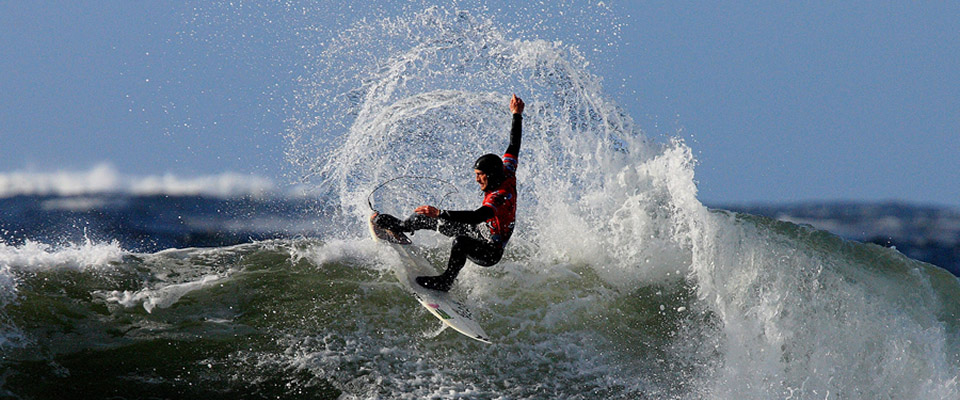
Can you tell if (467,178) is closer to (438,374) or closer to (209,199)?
(438,374)

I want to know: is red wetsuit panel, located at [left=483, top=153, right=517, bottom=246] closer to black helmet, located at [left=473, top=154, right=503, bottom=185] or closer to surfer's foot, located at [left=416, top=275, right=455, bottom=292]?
black helmet, located at [left=473, top=154, right=503, bottom=185]

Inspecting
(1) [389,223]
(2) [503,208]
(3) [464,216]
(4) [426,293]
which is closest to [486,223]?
(2) [503,208]

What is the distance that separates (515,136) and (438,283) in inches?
68.8

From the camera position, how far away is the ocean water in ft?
19.7

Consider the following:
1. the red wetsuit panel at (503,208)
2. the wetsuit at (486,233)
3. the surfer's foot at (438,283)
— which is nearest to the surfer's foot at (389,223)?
the wetsuit at (486,233)

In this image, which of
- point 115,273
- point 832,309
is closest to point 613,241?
point 832,309

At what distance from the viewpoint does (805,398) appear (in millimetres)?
A: 6703

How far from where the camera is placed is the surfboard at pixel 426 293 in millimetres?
6254

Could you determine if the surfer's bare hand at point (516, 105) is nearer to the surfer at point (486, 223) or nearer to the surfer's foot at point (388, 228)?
the surfer at point (486, 223)

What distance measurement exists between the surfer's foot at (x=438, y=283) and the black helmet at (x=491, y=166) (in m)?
1.08

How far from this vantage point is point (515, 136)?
23.9 feet

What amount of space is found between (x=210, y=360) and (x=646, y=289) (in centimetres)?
468

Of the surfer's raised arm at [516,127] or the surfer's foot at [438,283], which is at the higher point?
the surfer's raised arm at [516,127]

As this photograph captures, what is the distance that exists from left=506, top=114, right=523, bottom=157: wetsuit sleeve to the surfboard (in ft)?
5.02
